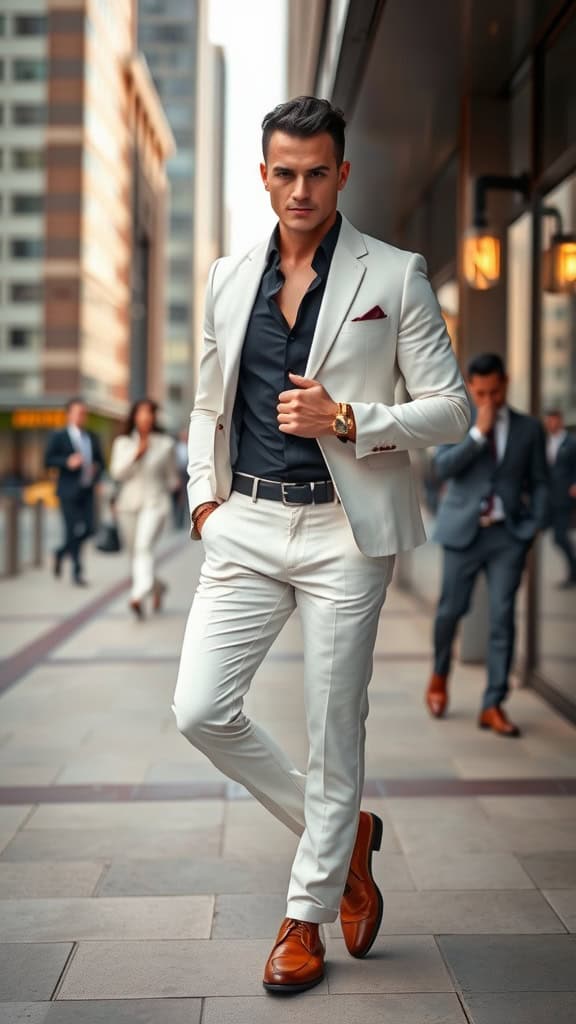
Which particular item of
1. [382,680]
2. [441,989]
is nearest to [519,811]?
[441,989]

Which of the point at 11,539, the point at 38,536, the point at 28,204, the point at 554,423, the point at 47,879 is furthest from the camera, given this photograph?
the point at 28,204

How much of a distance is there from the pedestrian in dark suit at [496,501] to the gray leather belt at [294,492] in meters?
3.06

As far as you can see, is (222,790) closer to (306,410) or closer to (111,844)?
(111,844)

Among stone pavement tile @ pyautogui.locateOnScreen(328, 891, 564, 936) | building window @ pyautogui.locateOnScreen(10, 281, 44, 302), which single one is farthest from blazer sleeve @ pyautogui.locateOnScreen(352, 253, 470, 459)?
building window @ pyautogui.locateOnScreen(10, 281, 44, 302)

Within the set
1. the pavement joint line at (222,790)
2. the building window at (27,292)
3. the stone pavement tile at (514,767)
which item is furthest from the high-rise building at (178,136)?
the pavement joint line at (222,790)

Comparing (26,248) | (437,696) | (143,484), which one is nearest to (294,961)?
(437,696)

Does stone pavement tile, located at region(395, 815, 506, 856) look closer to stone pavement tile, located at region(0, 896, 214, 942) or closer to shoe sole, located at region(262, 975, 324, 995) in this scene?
stone pavement tile, located at region(0, 896, 214, 942)

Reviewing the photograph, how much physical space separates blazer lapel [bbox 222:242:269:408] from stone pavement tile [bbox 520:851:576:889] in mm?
1948

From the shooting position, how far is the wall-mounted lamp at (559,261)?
20.9 feet

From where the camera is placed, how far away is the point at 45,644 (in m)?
9.26

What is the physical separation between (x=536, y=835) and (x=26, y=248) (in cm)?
5924

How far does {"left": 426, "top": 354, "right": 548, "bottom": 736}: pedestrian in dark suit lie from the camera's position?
236 inches

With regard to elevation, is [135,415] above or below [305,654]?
above

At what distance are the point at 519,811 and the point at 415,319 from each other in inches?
96.4
